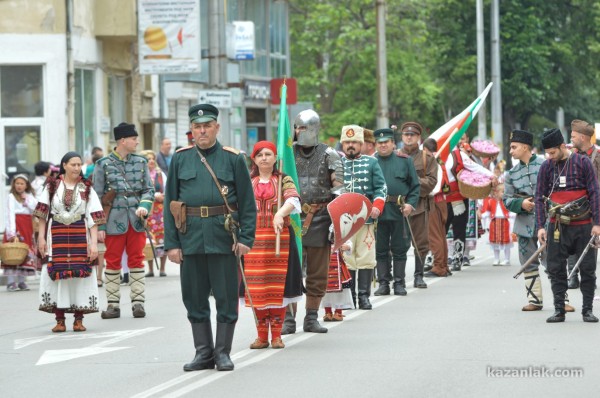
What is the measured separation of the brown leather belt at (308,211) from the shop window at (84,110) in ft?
60.9

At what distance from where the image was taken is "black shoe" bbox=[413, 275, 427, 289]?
19031 mm

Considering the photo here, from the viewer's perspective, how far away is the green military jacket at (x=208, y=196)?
11.2m

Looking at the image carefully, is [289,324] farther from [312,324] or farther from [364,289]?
[364,289]

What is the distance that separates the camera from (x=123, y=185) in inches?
636

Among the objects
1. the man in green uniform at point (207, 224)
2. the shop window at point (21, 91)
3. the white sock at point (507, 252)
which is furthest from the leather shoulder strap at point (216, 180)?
the shop window at point (21, 91)

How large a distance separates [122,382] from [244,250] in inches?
53.4

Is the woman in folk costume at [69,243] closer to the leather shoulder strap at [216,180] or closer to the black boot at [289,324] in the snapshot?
the black boot at [289,324]

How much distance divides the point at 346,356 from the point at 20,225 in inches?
422

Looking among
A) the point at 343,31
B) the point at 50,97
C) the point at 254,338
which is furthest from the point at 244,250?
the point at 343,31

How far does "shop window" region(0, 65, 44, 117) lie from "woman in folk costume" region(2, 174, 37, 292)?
898 centimetres

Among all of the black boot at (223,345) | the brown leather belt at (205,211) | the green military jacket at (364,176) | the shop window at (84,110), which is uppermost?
the shop window at (84,110)

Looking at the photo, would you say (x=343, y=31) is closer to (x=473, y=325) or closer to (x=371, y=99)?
(x=371, y=99)

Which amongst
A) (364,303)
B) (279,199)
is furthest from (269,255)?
(364,303)

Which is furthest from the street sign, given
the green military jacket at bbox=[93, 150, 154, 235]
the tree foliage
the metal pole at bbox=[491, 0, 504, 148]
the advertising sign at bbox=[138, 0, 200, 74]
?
the tree foliage
